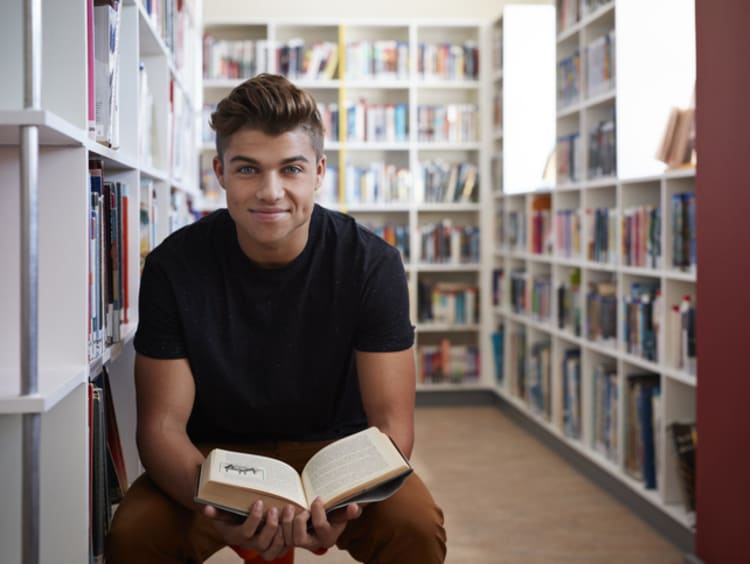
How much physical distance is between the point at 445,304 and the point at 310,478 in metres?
3.82

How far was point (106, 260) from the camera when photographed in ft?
5.95

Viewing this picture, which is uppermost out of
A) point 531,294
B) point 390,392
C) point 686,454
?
point 531,294

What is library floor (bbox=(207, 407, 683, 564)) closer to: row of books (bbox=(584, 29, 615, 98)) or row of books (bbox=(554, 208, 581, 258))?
row of books (bbox=(554, 208, 581, 258))

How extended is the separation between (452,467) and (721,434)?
5.61 feet

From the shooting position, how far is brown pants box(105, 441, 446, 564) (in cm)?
160

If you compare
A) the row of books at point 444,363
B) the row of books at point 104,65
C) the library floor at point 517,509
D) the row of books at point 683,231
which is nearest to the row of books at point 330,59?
the row of books at point 444,363

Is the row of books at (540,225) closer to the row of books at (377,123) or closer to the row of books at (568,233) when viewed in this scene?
the row of books at (568,233)

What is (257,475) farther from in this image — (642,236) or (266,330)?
(642,236)

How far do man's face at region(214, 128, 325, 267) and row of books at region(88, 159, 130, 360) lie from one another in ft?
0.80

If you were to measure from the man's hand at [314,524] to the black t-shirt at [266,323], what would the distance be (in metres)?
0.40

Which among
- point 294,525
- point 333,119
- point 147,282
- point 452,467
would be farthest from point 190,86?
point 294,525

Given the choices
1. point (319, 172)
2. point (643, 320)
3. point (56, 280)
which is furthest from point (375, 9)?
point (56, 280)

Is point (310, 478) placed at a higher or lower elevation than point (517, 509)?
higher

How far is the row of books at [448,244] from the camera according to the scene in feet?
17.6
